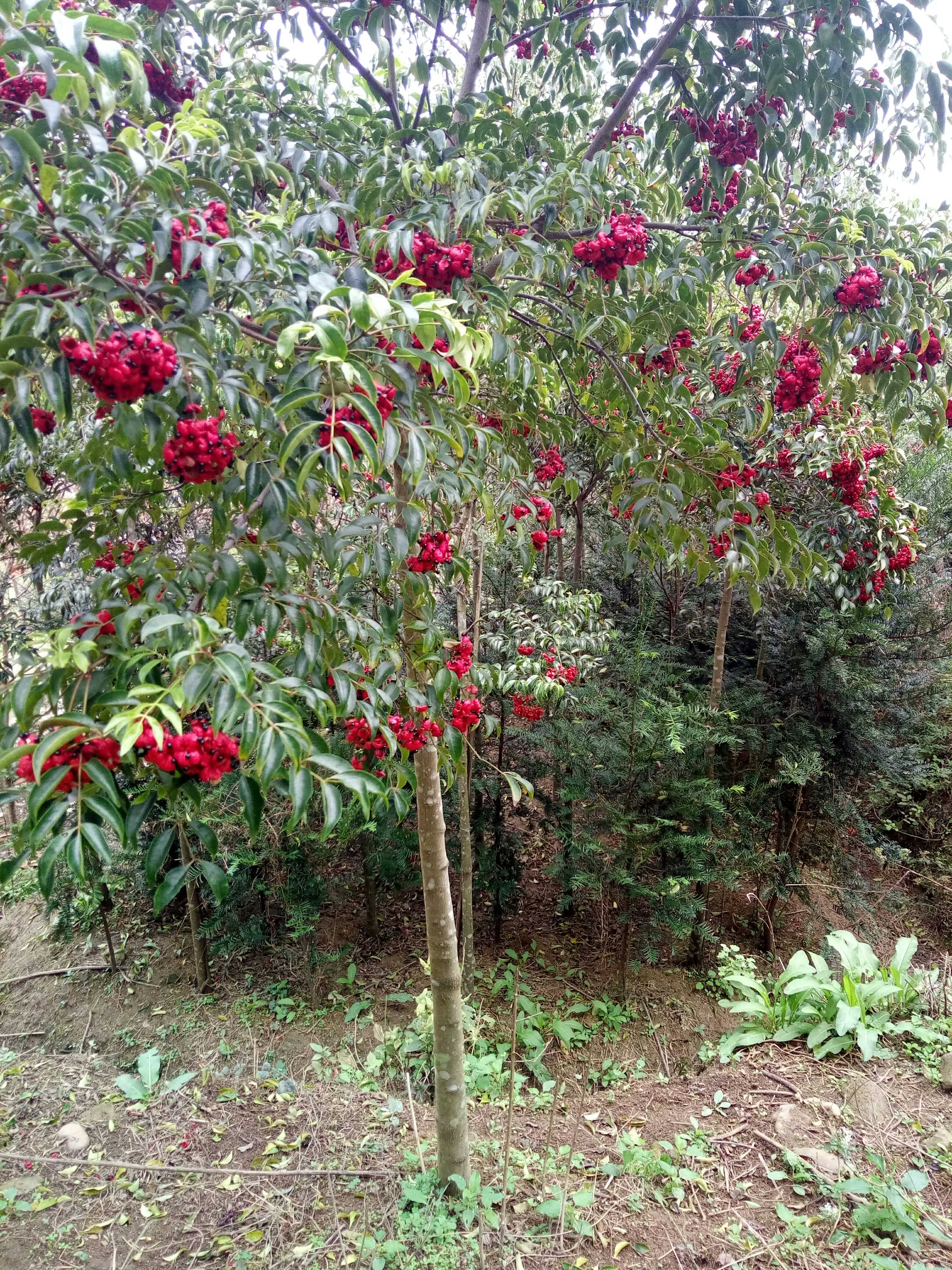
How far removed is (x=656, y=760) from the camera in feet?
11.6

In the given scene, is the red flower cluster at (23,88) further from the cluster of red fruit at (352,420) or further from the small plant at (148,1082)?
the small plant at (148,1082)

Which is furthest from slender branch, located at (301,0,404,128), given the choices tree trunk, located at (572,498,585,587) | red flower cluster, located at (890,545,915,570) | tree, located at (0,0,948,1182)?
red flower cluster, located at (890,545,915,570)

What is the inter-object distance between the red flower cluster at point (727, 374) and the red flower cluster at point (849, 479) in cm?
51

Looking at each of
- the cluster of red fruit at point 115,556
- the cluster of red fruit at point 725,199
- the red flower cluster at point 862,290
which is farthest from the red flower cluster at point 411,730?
the cluster of red fruit at point 725,199

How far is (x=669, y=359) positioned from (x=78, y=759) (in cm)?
187

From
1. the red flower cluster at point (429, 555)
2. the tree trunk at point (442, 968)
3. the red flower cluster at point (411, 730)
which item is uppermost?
the red flower cluster at point (429, 555)

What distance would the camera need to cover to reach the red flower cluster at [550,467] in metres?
2.57

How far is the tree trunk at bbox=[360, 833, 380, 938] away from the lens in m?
3.61

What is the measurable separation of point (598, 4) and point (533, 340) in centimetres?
89

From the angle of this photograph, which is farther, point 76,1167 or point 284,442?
point 76,1167

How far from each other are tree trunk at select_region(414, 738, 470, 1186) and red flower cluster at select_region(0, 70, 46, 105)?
60.8 inches

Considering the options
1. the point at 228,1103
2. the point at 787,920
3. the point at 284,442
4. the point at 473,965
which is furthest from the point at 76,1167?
the point at 787,920

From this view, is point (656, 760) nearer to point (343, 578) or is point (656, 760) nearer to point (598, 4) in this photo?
point (343, 578)

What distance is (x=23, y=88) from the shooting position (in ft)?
4.35
